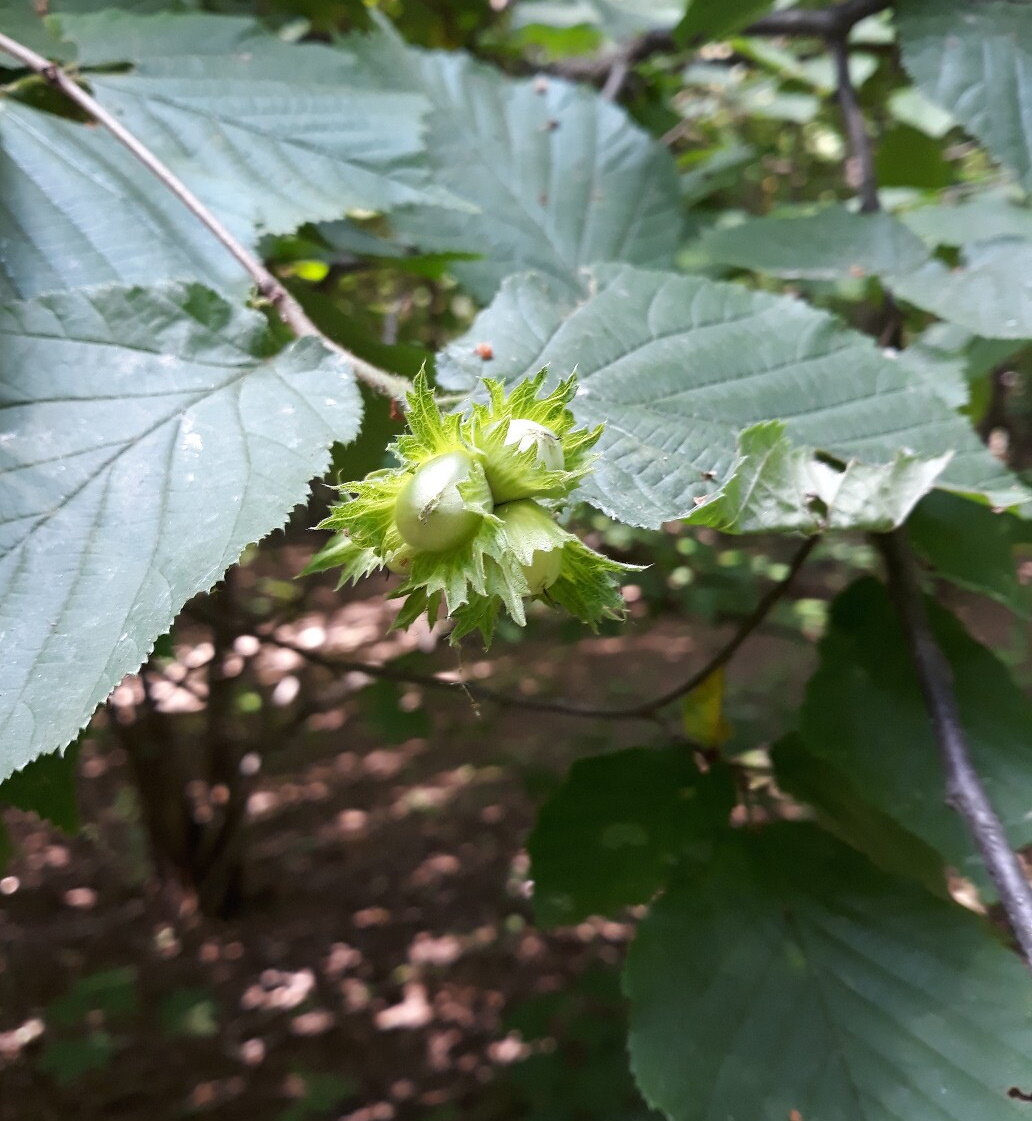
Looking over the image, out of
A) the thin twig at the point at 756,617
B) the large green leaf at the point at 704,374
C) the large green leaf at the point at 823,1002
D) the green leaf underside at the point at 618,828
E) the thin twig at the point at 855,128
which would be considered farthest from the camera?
the thin twig at the point at 855,128

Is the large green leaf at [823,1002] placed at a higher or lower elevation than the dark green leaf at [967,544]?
lower

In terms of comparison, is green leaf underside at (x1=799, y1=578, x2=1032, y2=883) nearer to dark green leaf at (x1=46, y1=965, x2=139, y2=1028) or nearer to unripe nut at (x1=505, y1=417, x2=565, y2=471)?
unripe nut at (x1=505, y1=417, x2=565, y2=471)

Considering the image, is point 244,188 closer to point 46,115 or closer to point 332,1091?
point 46,115

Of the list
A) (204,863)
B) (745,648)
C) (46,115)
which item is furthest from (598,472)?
(745,648)

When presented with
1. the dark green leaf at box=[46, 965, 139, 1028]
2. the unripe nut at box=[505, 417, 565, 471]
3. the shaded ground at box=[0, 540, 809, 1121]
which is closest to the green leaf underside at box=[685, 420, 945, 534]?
the unripe nut at box=[505, 417, 565, 471]

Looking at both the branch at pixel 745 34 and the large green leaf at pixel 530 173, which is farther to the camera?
the branch at pixel 745 34

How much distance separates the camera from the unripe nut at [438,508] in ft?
1.98

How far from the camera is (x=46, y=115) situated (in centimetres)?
107

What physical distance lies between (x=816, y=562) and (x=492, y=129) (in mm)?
4158

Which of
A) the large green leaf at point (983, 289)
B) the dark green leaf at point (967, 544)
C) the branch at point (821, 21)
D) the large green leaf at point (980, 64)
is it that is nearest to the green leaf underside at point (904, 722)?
the dark green leaf at point (967, 544)

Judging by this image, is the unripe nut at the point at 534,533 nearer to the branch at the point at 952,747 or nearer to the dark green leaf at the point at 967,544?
the branch at the point at 952,747

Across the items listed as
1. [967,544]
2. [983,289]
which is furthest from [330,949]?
[983,289]

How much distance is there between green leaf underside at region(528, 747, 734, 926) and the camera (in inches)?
51.9

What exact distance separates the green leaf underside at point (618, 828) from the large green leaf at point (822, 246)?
0.87 meters
